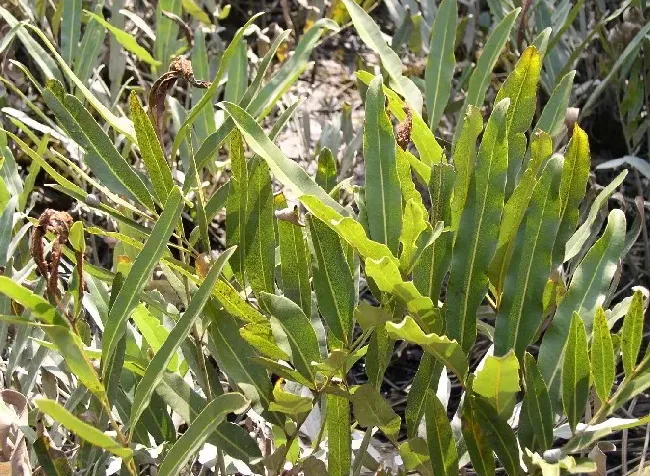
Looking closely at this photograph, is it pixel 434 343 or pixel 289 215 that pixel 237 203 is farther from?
pixel 434 343

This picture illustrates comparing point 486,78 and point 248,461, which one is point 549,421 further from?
point 486,78

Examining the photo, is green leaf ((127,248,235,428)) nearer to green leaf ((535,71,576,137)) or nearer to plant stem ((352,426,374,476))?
plant stem ((352,426,374,476))

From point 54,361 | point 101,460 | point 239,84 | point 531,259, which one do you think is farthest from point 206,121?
point 531,259

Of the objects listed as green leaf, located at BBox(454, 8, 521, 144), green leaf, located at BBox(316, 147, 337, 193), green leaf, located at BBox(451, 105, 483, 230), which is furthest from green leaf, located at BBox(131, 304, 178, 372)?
green leaf, located at BBox(454, 8, 521, 144)

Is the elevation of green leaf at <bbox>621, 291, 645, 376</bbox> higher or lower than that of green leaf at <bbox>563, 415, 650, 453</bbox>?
higher

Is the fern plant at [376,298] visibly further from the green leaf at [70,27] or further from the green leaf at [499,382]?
the green leaf at [70,27]

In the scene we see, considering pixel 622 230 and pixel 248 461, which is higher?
pixel 622 230

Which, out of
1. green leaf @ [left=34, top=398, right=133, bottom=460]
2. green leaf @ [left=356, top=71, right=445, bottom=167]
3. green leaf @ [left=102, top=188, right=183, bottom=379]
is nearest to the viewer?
green leaf @ [left=34, top=398, right=133, bottom=460]

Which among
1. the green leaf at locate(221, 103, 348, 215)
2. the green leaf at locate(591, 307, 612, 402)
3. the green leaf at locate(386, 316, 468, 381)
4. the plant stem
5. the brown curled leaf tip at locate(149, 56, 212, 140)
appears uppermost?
the brown curled leaf tip at locate(149, 56, 212, 140)
